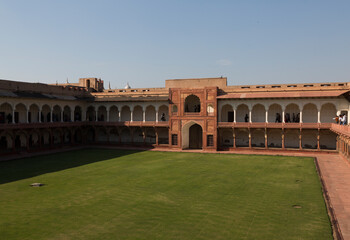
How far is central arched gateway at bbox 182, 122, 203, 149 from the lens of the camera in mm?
41259

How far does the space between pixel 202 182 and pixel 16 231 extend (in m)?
11.5

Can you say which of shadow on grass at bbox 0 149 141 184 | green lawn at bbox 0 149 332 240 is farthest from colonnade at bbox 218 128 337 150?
shadow on grass at bbox 0 149 141 184

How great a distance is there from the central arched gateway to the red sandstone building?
0.13m

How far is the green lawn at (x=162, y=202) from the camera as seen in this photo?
39.4ft

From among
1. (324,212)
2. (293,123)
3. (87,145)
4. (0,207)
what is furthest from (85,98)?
(324,212)

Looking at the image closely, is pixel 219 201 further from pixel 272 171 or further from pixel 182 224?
pixel 272 171

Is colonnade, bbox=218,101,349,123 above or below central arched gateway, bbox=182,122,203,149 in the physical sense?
above

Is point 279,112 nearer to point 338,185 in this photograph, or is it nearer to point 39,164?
point 338,185

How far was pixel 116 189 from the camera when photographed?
728 inches

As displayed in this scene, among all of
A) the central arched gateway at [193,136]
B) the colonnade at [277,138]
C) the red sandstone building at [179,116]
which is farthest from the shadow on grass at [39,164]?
the colonnade at [277,138]

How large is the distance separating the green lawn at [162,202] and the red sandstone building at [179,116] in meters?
9.72

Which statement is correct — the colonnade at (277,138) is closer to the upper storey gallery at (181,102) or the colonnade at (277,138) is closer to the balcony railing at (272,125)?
the balcony railing at (272,125)

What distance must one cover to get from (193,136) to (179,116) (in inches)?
146

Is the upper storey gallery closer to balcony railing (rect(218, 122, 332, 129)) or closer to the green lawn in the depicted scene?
balcony railing (rect(218, 122, 332, 129))
